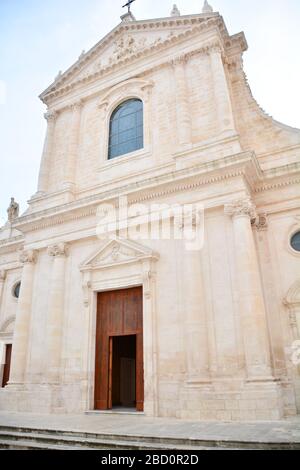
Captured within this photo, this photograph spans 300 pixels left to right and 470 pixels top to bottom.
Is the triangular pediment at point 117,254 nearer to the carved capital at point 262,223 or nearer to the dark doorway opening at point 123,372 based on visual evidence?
the dark doorway opening at point 123,372

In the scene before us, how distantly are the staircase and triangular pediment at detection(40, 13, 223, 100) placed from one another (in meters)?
14.1

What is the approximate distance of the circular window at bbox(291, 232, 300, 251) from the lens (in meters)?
10.8

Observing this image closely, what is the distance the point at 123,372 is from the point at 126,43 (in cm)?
1439

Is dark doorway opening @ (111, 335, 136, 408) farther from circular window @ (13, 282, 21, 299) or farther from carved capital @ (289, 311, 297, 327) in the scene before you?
carved capital @ (289, 311, 297, 327)

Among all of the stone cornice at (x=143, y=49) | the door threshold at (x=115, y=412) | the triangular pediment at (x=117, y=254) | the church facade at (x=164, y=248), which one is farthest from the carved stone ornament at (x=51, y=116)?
the door threshold at (x=115, y=412)

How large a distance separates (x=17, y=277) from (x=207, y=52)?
1263 centimetres

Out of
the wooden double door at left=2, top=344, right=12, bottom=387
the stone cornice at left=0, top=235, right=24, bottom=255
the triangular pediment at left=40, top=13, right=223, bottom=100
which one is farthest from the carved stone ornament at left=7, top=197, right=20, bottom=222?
the wooden double door at left=2, top=344, right=12, bottom=387

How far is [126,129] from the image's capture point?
14945 millimetres

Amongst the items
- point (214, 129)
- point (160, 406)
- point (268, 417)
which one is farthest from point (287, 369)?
point (214, 129)

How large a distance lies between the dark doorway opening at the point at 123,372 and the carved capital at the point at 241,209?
6.38 m

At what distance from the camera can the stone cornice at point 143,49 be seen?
46.2ft

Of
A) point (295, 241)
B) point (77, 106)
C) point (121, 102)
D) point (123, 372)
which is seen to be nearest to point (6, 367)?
point (123, 372)

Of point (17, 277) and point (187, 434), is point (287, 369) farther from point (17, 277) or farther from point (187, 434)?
point (17, 277)

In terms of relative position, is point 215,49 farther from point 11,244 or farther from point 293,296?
point 11,244
